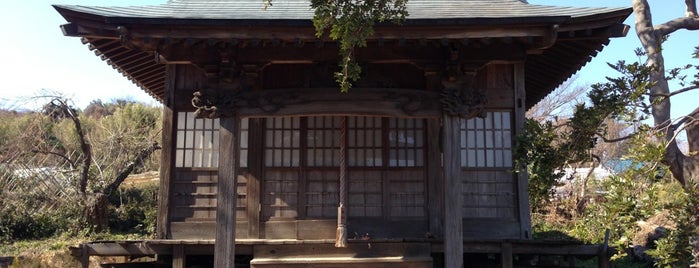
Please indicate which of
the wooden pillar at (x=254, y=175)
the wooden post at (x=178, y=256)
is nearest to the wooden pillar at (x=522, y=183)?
the wooden pillar at (x=254, y=175)

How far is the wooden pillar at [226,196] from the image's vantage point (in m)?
5.65

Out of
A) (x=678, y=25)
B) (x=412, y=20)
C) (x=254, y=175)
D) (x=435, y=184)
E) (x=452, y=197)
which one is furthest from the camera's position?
(x=678, y=25)

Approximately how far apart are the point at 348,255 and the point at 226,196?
1.75 metres

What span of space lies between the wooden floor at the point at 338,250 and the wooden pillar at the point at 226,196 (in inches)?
25.7

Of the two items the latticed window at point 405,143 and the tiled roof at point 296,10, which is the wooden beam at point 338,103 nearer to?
the tiled roof at point 296,10

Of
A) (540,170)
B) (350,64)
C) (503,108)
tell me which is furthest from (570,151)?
(350,64)

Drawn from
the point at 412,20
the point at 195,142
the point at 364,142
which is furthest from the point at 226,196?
the point at 412,20

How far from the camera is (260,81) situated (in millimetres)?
7090

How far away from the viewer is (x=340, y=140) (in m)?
6.67

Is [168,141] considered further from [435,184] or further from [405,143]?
[435,184]

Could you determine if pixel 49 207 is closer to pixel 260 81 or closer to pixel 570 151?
pixel 260 81

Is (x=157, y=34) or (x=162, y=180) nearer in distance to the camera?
(x=157, y=34)

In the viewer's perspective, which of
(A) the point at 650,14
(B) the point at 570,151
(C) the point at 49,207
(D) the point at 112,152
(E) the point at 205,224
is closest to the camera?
(B) the point at 570,151

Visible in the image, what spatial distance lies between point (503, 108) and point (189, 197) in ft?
15.5
